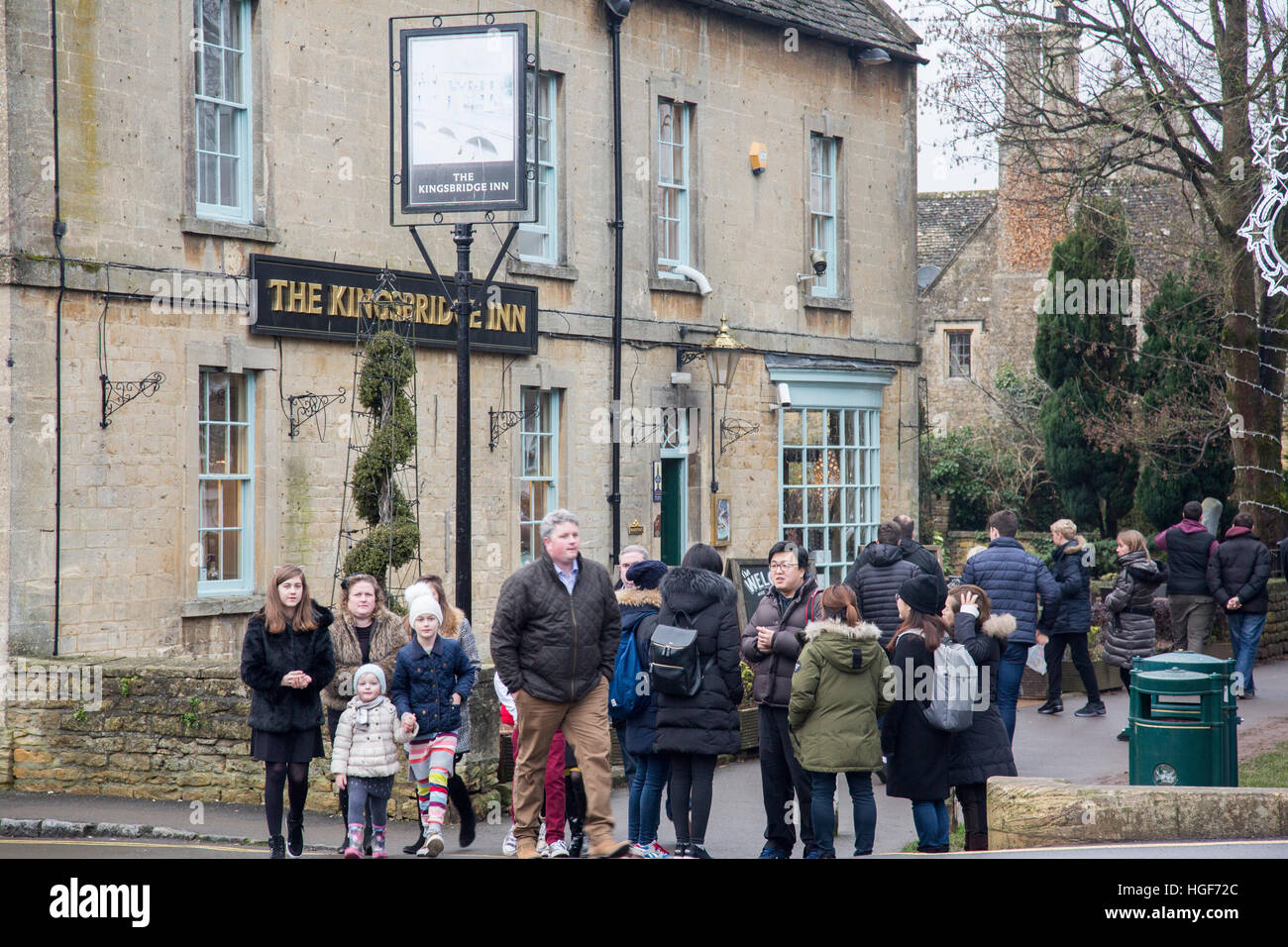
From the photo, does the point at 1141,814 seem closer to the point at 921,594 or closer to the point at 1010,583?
the point at 921,594

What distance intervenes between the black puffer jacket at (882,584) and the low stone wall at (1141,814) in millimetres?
3410

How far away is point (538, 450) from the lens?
57.2 ft

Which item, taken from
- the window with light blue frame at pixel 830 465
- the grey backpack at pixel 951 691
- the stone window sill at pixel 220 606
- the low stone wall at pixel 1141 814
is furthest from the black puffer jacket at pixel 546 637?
the window with light blue frame at pixel 830 465

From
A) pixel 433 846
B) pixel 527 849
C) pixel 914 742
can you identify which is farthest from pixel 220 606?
pixel 914 742

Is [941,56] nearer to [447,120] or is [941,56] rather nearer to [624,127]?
[624,127]

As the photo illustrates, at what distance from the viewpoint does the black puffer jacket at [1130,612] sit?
14.4 meters

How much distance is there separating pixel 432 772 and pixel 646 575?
1.80 m

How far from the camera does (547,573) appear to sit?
28.9 feet

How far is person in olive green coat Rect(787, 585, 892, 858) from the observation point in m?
8.66

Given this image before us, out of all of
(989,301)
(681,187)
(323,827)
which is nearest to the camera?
(323,827)

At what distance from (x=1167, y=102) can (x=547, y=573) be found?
45.4 feet

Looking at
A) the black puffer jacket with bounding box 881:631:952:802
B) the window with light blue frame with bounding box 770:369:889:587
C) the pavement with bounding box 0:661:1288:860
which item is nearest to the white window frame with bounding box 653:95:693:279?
the window with light blue frame with bounding box 770:369:889:587

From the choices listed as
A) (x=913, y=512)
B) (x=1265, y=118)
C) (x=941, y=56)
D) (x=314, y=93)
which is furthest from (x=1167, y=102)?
(x=314, y=93)

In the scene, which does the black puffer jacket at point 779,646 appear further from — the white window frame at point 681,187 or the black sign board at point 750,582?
the white window frame at point 681,187
